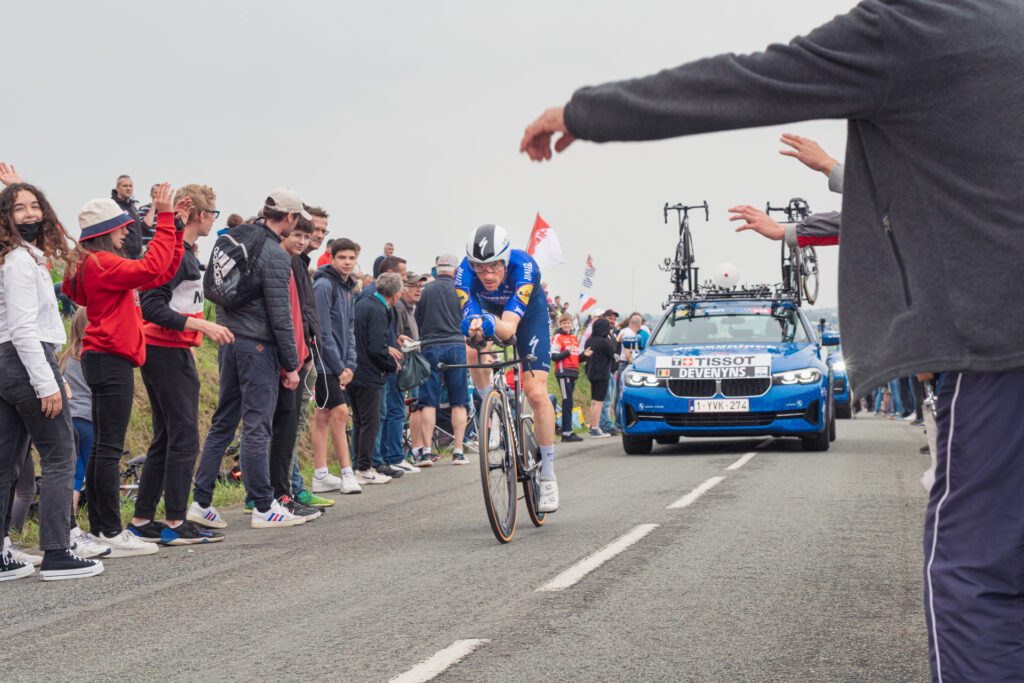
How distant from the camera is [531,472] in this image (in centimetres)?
784

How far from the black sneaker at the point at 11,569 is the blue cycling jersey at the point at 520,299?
10.2 feet

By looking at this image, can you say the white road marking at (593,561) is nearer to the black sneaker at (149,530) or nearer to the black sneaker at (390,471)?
the black sneaker at (149,530)

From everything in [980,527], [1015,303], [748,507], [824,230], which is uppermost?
[824,230]

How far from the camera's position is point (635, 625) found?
190 inches

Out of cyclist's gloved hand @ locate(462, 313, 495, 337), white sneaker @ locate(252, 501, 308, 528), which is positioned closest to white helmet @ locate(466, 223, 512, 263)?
cyclist's gloved hand @ locate(462, 313, 495, 337)

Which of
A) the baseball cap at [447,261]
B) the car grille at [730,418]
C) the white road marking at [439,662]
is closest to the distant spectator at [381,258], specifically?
the baseball cap at [447,261]

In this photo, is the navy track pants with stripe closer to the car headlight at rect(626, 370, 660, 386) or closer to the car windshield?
the car headlight at rect(626, 370, 660, 386)

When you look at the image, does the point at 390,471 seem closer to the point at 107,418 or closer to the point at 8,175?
the point at 107,418

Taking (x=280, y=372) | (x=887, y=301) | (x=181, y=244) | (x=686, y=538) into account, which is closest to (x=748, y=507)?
(x=686, y=538)

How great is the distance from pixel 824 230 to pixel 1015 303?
5.77 ft

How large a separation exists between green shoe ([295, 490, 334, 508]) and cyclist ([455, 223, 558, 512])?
7.84 feet

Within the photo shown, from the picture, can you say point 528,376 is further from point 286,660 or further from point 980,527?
point 980,527

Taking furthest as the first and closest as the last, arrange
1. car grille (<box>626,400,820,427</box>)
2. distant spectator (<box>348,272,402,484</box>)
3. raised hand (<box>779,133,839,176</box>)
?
car grille (<box>626,400,820,427</box>), distant spectator (<box>348,272,402,484</box>), raised hand (<box>779,133,839,176</box>)

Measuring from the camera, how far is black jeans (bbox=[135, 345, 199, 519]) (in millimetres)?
7719
